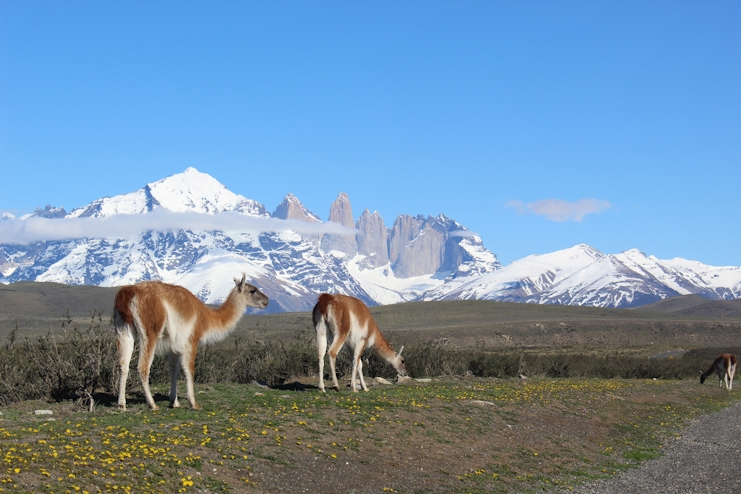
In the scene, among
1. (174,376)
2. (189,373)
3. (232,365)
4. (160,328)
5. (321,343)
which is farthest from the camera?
(232,365)

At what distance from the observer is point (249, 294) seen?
18.0 meters

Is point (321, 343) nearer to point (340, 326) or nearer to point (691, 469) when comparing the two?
point (340, 326)

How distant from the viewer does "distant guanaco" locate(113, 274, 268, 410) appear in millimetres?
14836

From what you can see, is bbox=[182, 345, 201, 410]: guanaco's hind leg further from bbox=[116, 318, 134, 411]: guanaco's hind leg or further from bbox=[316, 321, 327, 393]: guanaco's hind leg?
bbox=[316, 321, 327, 393]: guanaco's hind leg

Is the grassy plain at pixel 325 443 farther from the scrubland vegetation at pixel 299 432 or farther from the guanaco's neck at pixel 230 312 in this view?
the guanaco's neck at pixel 230 312

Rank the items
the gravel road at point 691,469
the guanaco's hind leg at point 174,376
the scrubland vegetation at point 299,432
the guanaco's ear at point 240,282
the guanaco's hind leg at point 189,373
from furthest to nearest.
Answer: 1. the guanaco's ear at point 240,282
2. the guanaco's hind leg at point 174,376
3. the guanaco's hind leg at point 189,373
4. the gravel road at point 691,469
5. the scrubland vegetation at point 299,432

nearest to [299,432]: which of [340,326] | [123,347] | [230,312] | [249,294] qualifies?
[123,347]

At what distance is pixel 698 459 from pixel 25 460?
12.6 meters

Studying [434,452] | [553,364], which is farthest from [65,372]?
[553,364]

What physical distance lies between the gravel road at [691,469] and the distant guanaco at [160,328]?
7.79 metres

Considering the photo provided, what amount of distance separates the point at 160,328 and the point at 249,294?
10.6ft

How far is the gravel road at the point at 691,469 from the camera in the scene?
43.8 ft

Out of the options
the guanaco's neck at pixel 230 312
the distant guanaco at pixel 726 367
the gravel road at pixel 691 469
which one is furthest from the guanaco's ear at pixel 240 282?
the distant guanaco at pixel 726 367

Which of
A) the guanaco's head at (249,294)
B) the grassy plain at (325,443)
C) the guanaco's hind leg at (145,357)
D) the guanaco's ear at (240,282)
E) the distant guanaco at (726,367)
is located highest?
the guanaco's ear at (240,282)
